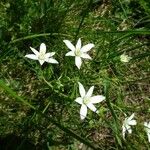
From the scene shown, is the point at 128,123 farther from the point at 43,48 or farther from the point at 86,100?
the point at 43,48

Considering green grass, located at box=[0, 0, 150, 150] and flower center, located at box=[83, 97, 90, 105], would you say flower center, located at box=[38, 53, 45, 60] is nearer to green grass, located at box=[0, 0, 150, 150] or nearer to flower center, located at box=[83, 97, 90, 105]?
green grass, located at box=[0, 0, 150, 150]

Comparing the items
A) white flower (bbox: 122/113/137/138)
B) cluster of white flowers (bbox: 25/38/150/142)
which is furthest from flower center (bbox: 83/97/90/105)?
white flower (bbox: 122/113/137/138)

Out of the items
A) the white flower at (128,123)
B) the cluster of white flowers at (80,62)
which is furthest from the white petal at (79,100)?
the white flower at (128,123)

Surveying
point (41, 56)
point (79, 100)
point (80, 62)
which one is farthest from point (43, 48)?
point (79, 100)

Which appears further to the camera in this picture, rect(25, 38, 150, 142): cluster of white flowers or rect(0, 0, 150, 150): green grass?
rect(0, 0, 150, 150): green grass

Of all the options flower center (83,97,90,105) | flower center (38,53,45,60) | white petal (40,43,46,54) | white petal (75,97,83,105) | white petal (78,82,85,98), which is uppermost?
white petal (40,43,46,54)

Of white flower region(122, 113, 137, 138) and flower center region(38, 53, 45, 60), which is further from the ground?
flower center region(38, 53, 45, 60)

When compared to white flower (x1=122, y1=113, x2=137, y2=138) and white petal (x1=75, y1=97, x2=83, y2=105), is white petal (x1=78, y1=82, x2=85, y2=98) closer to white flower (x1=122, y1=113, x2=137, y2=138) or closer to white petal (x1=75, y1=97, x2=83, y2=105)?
white petal (x1=75, y1=97, x2=83, y2=105)

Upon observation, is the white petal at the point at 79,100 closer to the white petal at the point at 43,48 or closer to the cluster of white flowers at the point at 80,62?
the cluster of white flowers at the point at 80,62
